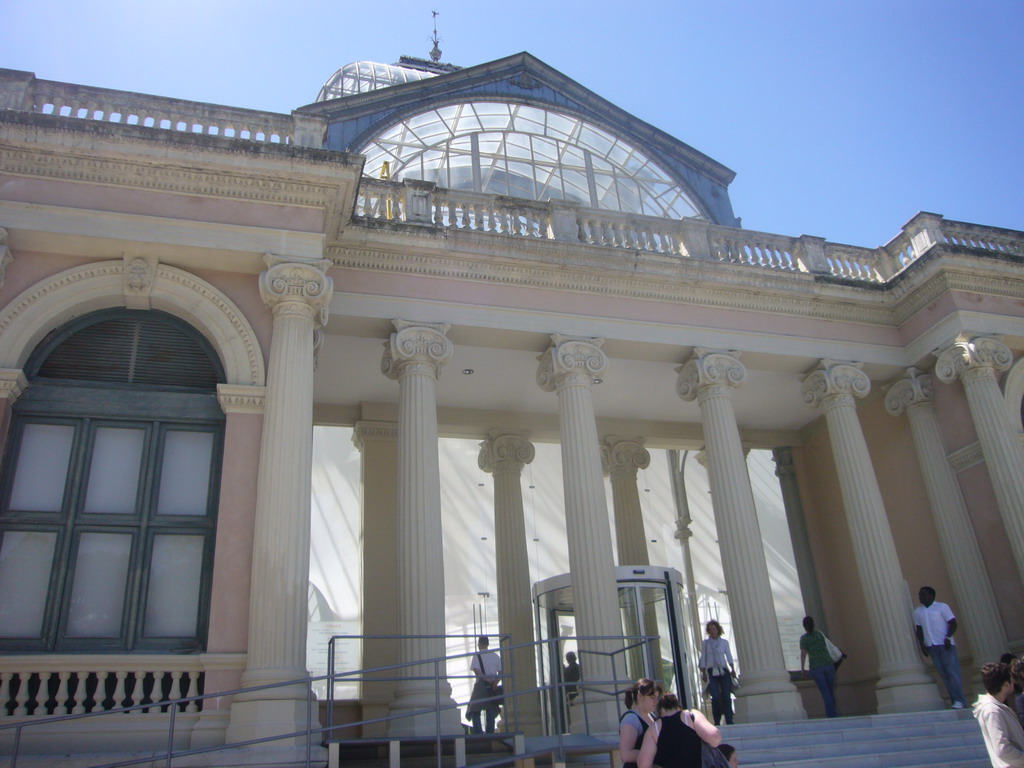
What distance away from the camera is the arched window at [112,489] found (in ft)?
29.6

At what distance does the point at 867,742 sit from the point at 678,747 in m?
5.31

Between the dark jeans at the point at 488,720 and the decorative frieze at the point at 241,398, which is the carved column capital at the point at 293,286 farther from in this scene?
the dark jeans at the point at 488,720

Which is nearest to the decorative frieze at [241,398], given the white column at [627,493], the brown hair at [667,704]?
the brown hair at [667,704]

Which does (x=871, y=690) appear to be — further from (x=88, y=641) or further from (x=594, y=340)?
(x=88, y=641)

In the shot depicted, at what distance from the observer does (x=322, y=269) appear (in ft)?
35.0

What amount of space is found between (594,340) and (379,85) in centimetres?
1079

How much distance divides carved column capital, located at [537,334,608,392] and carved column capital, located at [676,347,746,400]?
1.57 metres

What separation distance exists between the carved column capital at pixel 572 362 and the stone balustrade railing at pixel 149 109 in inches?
175

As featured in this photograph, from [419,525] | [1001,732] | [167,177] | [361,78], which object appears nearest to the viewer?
[1001,732]

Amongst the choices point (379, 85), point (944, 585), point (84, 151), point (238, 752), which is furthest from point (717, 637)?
point (379, 85)

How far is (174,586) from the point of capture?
9.36m

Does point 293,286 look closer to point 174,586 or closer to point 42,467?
point 42,467

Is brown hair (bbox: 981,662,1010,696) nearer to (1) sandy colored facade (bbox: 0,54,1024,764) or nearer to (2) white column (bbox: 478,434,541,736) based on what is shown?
Result: (1) sandy colored facade (bbox: 0,54,1024,764)

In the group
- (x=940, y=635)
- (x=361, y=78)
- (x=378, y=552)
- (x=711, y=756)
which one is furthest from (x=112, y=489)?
(x=361, y=78)
